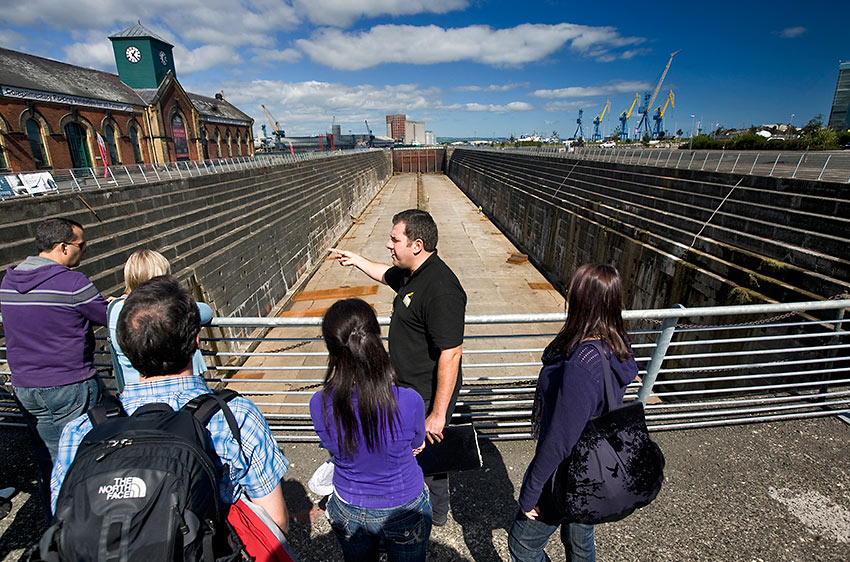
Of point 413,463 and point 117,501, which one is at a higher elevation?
point 117,501

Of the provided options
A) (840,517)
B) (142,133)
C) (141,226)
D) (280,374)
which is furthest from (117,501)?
(142,133)

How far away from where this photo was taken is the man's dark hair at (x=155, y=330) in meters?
1.55

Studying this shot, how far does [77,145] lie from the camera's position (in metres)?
27.0

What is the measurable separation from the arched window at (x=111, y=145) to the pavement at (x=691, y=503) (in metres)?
34.7

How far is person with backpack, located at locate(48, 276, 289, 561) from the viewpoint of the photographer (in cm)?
119

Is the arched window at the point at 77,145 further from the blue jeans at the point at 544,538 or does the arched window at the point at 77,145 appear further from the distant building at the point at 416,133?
the distant building at the point at 416,133

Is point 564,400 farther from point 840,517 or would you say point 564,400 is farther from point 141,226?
point 141,226

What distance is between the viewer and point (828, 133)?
30.3 m

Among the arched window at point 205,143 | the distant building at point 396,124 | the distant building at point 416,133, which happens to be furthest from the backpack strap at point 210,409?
the distant building at point 396,124

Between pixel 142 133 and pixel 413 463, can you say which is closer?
pixel 413 463

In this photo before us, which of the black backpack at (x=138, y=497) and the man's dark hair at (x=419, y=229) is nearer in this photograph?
the black backpack at (x=138, y=497)

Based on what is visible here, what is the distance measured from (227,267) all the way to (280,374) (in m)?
3.75

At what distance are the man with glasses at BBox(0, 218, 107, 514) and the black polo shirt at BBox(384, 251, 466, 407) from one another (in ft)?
7.04

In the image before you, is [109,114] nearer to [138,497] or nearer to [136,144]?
[136,144]
